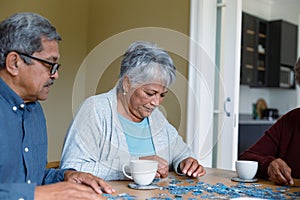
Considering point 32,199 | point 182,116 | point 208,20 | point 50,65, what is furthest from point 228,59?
point 32,199

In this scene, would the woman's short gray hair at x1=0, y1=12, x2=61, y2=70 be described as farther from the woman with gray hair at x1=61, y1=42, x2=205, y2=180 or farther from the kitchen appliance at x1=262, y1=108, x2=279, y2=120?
the kitchen appliance at x1=262, y1=108, x2=279, y2=120

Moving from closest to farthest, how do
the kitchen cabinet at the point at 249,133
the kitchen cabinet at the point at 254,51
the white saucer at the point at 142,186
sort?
the white saucer at the point at 142,186 < the kitchen cabinet at the point at 249,133 < the kitchen cabinet at the point at 254,51

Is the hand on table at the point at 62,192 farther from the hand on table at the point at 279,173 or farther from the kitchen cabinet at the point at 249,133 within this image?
the kitchen cabinet at the point at 249,133

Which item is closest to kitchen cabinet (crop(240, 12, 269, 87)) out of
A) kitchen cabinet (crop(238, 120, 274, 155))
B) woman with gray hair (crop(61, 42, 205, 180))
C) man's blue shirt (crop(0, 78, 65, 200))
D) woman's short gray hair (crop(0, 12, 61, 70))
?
kitchen cabinet (crop(238, 120, 274, 155))

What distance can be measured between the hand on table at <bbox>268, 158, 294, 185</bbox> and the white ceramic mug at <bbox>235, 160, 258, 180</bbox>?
9 centimetres

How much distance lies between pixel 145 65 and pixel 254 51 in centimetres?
414

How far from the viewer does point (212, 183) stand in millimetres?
1535

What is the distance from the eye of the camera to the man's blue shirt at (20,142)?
1237 mm

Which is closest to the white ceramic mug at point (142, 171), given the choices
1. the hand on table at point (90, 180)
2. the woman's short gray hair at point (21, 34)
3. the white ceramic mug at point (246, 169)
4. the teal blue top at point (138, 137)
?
the hand on table at point (90, 180)

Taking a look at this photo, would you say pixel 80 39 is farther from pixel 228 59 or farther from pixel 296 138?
pixel 296 138

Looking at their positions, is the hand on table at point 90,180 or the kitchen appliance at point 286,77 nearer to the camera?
the hand on table at point 90,180

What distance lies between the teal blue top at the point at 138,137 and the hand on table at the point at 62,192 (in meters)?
0.53

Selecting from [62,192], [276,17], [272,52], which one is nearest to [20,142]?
[62,192]

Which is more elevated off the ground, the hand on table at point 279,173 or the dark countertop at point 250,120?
the dark countertop at point 250,120
